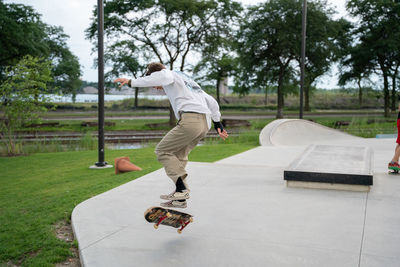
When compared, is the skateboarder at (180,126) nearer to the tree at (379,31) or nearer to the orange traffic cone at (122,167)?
the orange traffic cone at (122,167)

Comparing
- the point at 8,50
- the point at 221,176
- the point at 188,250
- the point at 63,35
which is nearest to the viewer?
the point at 188,250

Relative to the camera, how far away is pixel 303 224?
15.2ft

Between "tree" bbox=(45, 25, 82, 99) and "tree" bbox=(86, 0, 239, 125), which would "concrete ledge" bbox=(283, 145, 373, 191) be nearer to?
"tree" bbox=(86, 0, 239, 125)

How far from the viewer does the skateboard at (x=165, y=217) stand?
4000mm

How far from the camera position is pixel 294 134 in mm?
15469

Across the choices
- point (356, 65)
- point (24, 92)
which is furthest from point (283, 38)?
point (24, 92)

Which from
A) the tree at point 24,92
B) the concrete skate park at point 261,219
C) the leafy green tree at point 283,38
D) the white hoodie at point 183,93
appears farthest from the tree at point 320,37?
the white hoodie at point 183,93

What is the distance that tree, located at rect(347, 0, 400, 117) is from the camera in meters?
31.1

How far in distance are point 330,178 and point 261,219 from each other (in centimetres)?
201

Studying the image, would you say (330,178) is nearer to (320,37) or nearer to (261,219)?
(261,219)

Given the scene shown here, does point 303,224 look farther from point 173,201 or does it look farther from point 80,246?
point 80,246

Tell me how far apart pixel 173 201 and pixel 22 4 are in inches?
1222

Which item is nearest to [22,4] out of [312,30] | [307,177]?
[312,30]

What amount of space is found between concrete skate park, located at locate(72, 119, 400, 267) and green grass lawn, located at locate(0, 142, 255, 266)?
340 millimetres
